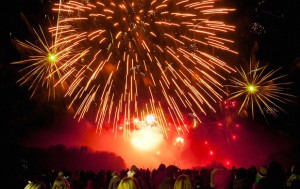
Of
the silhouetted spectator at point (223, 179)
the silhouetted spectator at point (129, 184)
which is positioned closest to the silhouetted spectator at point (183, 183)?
the silhouetted spectator at point (129, 184)

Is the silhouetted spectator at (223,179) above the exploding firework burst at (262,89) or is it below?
below

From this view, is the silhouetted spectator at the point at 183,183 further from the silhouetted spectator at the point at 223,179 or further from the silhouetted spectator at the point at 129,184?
the silhouetted spectator at the point at 223,179

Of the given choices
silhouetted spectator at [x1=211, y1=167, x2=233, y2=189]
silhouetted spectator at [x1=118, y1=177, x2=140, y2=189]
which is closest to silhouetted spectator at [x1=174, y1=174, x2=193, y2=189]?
silhouetted spectator at [x1=118, y1=177, x2=140, y2=189]

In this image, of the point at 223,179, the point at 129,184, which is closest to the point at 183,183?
the point at 129,184

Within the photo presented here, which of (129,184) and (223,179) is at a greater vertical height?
(223,179)

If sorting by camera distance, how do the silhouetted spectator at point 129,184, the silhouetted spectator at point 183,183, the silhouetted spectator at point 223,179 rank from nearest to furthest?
the silhouetted spectator at point 129,184 → the silhouetted spectator at point 183,183 → the silhouetted spectator at point 223,179

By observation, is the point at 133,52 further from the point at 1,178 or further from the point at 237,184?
the point at 237,184

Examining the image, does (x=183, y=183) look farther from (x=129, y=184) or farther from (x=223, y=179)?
(x=223, y=179)

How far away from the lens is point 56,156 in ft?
53.4

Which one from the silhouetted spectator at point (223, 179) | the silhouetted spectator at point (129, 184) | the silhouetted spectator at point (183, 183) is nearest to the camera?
the silhouetted spectator at point (129, 184)

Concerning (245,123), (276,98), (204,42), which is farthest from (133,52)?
(245,123)

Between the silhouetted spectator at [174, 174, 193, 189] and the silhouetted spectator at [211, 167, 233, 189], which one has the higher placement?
the silhouetted spectator at [211, 167, 233, 189]

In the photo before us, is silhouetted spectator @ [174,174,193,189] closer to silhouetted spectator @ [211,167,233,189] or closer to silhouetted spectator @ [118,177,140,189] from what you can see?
silhouetted spectator @ [118,177,140,189]

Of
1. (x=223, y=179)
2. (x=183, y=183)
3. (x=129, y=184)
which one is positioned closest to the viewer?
(x=129, y=184)
